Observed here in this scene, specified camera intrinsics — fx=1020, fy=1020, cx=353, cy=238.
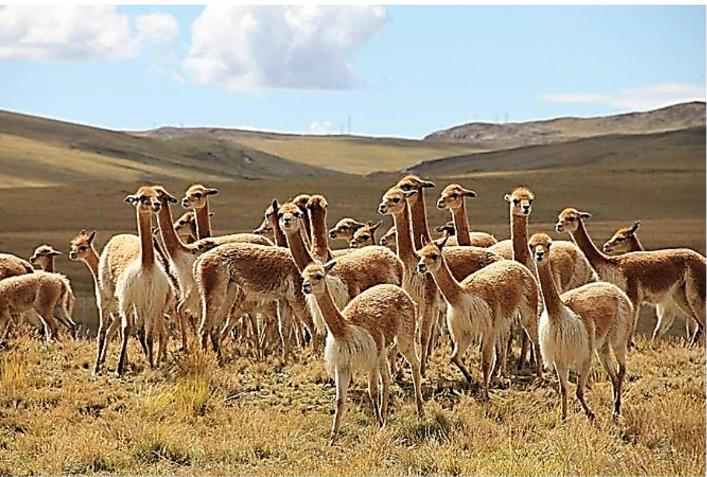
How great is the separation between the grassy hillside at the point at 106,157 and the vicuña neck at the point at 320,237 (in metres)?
61.9

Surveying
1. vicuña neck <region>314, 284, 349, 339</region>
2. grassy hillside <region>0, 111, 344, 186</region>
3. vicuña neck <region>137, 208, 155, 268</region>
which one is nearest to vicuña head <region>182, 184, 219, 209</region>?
vicuña neck <region>137, 208, 155, 268</region>

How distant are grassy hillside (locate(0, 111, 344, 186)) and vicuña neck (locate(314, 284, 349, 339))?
6481cm

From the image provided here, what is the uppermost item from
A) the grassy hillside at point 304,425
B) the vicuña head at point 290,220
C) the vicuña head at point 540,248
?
the vicuña head at point 290,220

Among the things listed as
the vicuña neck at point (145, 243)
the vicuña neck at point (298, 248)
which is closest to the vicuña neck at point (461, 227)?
the vicuña neck at point (298, 248)

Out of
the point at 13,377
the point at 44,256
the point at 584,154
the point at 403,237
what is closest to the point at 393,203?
the point at 403,237

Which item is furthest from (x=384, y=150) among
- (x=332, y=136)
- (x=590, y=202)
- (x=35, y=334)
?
(x=35, y=334)

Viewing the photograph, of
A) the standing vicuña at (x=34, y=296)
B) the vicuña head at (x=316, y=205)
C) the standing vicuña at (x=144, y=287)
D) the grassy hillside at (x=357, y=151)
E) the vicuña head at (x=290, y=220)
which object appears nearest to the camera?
the vicuña head at (x=290, y=220)

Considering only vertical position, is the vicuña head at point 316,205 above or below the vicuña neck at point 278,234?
above

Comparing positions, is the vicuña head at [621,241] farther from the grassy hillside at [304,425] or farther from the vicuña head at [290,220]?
the vicuña head at [290,220]

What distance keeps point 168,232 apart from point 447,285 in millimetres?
3419

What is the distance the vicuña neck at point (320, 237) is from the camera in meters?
11.4

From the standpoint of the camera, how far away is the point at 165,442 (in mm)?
8273

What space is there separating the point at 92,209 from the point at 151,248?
3554cm

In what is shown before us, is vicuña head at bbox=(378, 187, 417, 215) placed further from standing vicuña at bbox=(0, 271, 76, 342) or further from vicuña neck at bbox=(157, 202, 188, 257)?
standing vicuña at bbox=(0, 271, 76, 342)
